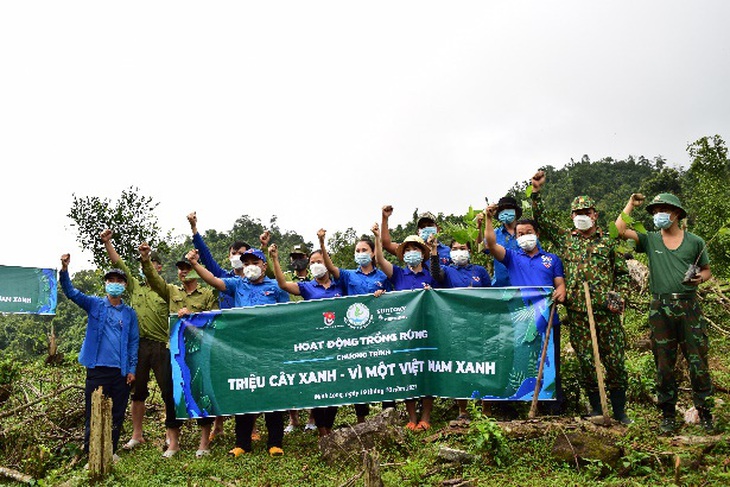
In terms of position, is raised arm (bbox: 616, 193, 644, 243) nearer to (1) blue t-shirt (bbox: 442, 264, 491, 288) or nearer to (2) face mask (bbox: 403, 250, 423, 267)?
(1) blue t-shirt (bbox: 442, 264, 491, 288)

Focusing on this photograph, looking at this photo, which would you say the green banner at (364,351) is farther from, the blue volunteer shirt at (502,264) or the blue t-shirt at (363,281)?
the blue volunteer shirt at (502,264)

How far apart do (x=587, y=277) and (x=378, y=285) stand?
2.11 metres

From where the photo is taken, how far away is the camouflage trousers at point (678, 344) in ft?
18.1

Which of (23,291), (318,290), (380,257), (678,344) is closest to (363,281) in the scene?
(380,257)

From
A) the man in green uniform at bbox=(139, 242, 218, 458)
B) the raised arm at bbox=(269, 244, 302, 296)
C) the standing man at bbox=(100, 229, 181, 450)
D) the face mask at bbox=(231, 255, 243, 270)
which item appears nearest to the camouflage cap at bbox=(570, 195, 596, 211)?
the raised arm at bbox=(269, 244, 302, 296)

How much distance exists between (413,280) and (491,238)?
1.02 m

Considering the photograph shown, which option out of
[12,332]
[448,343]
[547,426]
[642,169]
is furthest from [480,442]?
[642,169]

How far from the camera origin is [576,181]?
49.2 metres

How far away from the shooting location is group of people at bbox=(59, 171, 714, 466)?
5660 millimetres

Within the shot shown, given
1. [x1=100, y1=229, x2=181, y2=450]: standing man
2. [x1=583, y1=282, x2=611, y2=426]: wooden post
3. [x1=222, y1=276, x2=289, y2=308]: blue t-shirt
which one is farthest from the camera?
[x1=100, y1=229, x2=181, y2=450]: standing man

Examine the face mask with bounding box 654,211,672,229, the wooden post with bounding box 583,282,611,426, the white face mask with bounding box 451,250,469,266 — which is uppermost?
the face mask with bounding box 654,211,672,229

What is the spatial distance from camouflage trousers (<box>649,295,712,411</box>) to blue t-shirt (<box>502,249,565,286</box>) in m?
0.94

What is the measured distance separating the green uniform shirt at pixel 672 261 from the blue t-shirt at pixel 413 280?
6.89ft

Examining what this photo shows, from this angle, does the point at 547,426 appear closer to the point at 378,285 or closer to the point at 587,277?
the point at 587,277
